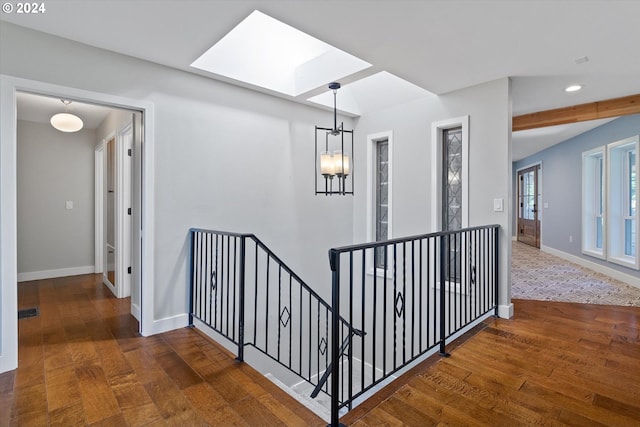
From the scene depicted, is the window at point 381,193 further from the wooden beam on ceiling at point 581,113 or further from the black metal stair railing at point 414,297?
the wooden beam on ceiling at point 581,113

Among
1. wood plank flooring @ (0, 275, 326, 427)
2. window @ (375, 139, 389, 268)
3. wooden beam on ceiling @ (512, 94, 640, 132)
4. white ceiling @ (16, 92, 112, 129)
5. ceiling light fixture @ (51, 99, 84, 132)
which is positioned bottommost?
wood plank flooring @ (0, 275, 326, 427)

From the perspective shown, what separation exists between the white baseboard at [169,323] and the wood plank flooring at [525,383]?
1910 mm

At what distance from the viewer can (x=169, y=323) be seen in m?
2.93

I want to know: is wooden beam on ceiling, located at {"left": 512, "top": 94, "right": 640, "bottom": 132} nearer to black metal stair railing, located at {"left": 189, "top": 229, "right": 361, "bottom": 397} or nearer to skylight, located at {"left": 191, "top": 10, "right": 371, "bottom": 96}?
skylight, located at {"left": 191, "top": 10, "right": 371, "bottom": 96}

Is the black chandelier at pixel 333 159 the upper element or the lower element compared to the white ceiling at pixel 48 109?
lower

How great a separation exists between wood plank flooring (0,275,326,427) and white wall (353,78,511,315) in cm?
254

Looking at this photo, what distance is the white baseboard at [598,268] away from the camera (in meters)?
4.58

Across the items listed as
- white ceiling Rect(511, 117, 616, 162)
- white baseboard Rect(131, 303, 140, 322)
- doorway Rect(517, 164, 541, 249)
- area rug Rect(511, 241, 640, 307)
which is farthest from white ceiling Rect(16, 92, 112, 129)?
doorway Rect(517, 164, 541, 249)

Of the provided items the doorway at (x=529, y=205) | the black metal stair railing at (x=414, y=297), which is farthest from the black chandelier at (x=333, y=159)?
the doorway at (x=529, y=205)

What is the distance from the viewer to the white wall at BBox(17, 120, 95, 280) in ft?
15.2

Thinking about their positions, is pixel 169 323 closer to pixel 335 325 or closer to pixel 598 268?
pixel 335 325

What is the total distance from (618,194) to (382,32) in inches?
204

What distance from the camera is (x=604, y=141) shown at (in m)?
5.26

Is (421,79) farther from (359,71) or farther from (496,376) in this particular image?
(496,376)
